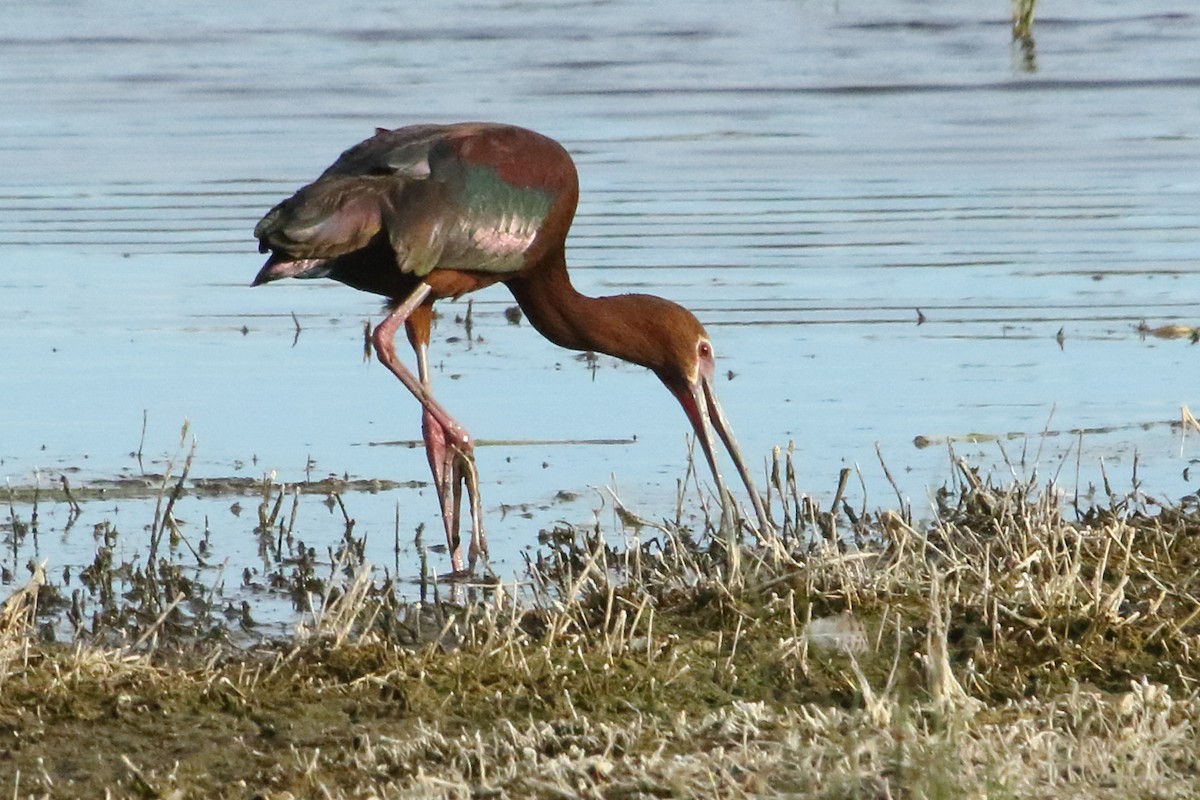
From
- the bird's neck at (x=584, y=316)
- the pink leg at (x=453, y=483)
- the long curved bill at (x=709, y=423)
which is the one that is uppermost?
the bird's neck at (x=584, y=316)

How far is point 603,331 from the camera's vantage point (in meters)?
7.21

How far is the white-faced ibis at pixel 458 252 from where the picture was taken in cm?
656

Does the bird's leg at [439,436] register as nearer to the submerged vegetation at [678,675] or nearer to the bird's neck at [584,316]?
the bird's neck at [584,316]

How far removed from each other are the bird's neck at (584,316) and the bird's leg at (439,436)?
334 mm

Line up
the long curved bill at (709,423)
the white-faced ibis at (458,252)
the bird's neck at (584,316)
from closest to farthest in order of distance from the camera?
the white-faced ibis at (458,252)
the long curved bill at (709,423)
the bird's neck at (584,316)

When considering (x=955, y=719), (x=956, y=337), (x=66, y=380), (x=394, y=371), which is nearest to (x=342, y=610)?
(x=955, y=719)

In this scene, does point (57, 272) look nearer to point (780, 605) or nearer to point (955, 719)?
point (780, 605)

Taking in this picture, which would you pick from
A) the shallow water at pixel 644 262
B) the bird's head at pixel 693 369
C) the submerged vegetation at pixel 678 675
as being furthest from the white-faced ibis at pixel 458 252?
the submerged vegetation at pixel 678 675

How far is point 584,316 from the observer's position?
722cm

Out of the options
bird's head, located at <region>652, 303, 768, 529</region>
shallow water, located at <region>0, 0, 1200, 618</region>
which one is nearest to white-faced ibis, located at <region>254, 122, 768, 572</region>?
bird's head, located at <region>652, 303, 768, 529</region>

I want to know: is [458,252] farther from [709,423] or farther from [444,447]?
[709,423]

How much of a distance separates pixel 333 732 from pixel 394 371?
2.66m

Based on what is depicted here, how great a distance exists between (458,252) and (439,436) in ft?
1.77

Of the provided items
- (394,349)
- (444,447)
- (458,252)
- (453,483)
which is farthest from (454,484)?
(458,252)
